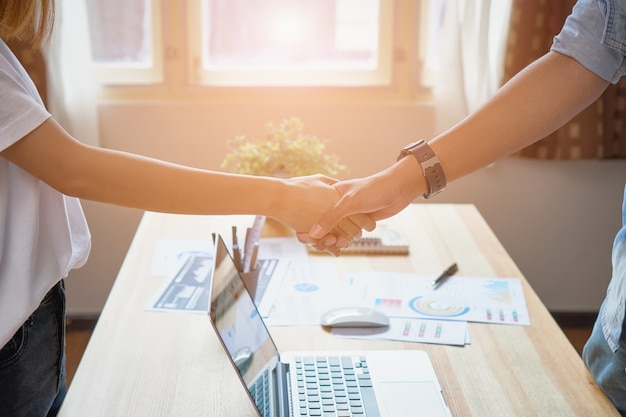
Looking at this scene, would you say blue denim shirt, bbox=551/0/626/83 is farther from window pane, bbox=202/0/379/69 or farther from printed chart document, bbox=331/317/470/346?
window pane, bbox=202/0/379/69

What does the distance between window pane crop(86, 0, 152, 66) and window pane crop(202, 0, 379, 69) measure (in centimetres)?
23

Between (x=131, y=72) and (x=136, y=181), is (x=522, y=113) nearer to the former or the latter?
(x=136, y=181)

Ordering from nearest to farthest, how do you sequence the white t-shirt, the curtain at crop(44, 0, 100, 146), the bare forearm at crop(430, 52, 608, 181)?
the white t-shirt, the bare forearm at crop(430, 52, 608, 181), the curtain at crop(44, 0, 100, 146)

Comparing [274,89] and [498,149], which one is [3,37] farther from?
[274,89]

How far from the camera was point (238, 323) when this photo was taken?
1.15 meters

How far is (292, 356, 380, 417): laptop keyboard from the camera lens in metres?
1.14

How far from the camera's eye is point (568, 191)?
10.0 feet

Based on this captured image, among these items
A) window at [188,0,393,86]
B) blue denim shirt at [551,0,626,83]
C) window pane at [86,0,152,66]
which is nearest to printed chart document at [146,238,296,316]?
blue denim shirt at [551,0,626,83]

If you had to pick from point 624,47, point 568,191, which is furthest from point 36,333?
point 568,191

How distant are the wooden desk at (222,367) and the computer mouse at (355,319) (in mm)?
32

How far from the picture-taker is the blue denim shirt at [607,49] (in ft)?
3.92

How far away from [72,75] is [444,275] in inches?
Answer: 66.7

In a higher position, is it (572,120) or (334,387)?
(572,120)

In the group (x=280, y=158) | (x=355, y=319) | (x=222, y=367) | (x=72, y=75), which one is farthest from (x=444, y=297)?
(x=72, y=75)
